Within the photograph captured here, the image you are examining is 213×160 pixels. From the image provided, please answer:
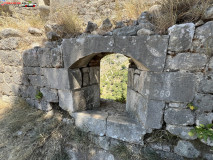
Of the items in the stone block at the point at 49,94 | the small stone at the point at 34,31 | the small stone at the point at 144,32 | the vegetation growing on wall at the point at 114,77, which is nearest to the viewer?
the small stone at the point at 144,32

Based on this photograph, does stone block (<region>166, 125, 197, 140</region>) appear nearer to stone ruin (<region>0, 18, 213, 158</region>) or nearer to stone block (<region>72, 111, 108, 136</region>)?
stone ruin (<region>0, 18, 213, 158</region>)

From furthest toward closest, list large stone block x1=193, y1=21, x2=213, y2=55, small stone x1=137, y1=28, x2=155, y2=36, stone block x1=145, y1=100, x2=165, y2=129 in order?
stone block x1=145, y1=100, x2=165, y2=129 < small stone x1=137, y1=28, x2=155, y2=36 < large stone block x1=193, y1=21, x2=213, y2=55

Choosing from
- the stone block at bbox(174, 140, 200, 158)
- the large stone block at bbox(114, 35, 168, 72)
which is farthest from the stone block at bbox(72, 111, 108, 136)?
the large stone block at bbox(114, 35, 168, 72)

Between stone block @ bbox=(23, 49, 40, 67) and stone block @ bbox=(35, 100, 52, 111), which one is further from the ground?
stone block @ bbox=(23, 49, 40, 67)

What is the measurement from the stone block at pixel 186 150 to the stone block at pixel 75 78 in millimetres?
2174

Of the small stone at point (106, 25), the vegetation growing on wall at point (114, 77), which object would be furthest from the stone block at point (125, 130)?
the vegetation growing on wall at point (114, 77)

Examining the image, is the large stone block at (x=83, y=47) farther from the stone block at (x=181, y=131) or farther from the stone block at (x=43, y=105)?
the stone block at (x=181, y=131)

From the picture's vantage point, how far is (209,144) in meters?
1.70

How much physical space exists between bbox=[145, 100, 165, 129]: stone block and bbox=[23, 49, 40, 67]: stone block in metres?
2.67

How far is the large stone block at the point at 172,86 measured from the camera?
1.64 metres

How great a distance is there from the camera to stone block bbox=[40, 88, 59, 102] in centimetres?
269

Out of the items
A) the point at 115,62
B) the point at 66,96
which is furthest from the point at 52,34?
the point at 115,62

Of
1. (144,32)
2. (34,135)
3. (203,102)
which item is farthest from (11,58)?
(203,102)

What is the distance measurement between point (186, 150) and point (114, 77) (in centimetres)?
566
